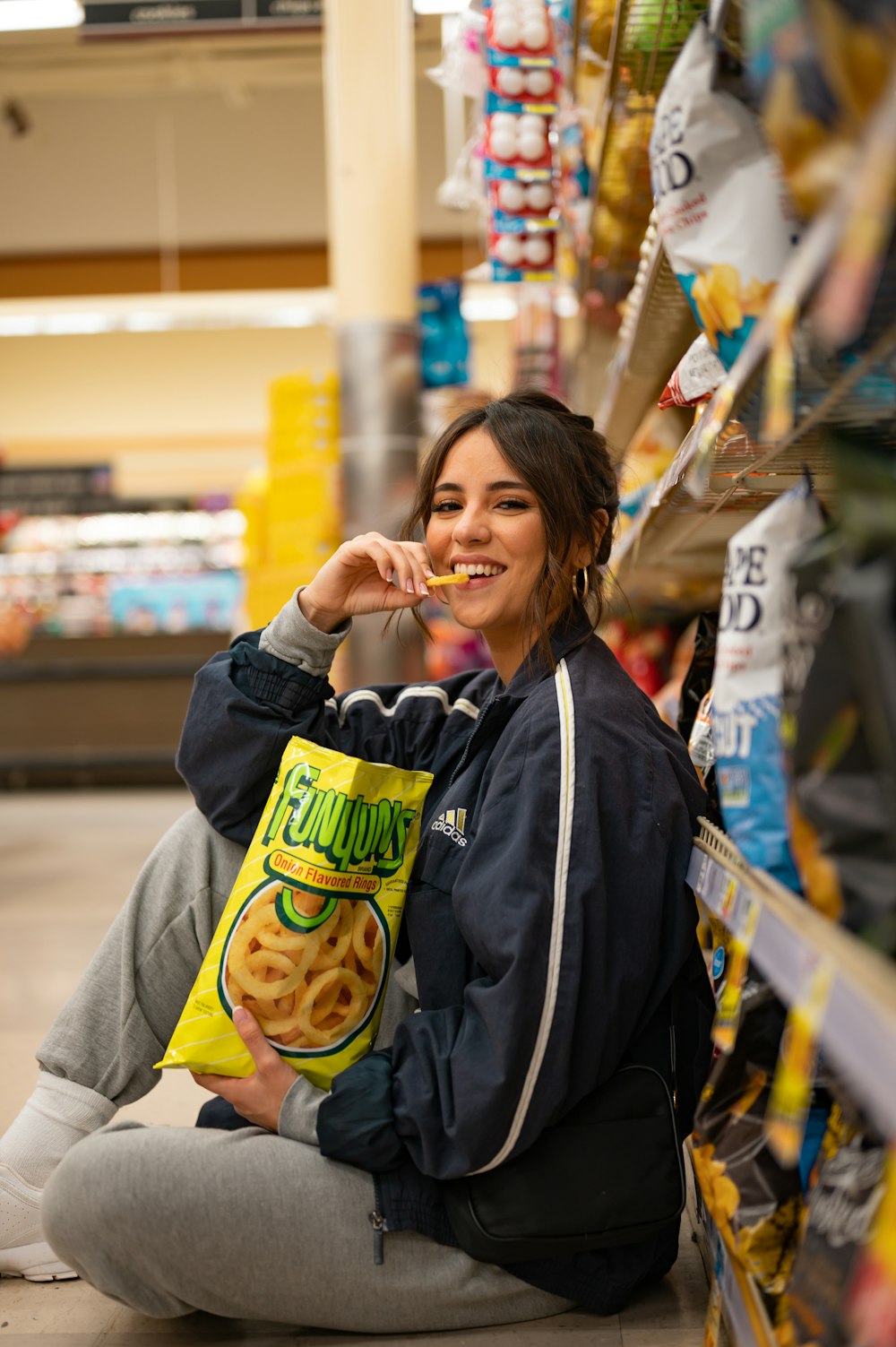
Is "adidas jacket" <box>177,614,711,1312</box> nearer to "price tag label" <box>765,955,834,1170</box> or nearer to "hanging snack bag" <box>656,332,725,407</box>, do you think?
"hanging snack bag" <box>656,332,725,407</box>

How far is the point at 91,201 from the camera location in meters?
10.6

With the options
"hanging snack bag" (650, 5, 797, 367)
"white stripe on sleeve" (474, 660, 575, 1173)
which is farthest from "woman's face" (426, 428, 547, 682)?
"hanging snack bag" (650, 5, 797, 367)

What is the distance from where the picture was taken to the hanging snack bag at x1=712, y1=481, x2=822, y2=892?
1115 millimetres

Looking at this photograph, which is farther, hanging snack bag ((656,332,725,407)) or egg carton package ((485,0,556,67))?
egg carton package ((485,0,556,67))

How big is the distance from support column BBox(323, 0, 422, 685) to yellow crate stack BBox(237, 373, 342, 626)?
0.90ft

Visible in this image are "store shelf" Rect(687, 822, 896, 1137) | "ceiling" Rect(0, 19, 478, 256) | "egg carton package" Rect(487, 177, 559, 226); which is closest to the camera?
"store shelf" Rect(687, 822, 896, 1137)

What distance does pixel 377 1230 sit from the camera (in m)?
1.45

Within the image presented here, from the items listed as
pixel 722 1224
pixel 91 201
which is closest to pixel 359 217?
pixel 722 1224

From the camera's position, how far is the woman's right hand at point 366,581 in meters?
1.76

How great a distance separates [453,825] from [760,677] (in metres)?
0.61

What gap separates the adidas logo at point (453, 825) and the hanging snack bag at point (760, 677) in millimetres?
519

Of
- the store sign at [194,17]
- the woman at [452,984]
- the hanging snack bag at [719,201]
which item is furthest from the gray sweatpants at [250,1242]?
the store sign at [194,17]

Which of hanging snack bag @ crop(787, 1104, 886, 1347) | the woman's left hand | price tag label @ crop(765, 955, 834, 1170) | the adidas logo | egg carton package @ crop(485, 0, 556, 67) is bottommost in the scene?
the woman's left hand

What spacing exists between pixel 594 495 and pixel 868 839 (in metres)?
0.97
